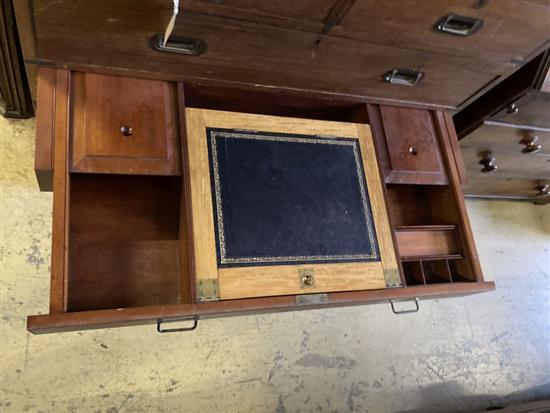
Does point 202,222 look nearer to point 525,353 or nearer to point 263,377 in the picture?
point 263,377

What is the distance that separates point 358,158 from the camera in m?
1.32

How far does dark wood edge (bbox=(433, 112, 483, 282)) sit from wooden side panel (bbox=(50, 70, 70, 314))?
3.59 ft

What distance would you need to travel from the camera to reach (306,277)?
113 cm

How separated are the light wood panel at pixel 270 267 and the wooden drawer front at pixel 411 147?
8cm

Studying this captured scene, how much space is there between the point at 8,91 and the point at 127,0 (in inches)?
29.0

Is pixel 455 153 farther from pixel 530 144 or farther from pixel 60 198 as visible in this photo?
pixel 60 198

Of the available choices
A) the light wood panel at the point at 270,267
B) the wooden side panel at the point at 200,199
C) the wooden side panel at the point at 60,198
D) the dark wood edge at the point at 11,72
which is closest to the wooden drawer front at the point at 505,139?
the light wood panel at the point at 270,267

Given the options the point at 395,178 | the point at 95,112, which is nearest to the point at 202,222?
the point at 95,112

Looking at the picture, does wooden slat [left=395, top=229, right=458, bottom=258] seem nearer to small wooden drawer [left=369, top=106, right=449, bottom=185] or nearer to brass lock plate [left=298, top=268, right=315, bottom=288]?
small wooden drawer [left=369, top=106, right=449, bottom=185]

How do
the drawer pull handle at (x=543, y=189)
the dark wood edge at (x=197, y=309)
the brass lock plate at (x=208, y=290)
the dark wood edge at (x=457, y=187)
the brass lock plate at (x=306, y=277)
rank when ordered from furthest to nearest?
the drawer pull handle at (x=543, y=189)
the dark wood edge at (x=457, y=187)
the brass lock plate at (x=306, y=277)
the brass lock plate at (x=208, y=290)
the dark wood edge at (x=197, y=309)

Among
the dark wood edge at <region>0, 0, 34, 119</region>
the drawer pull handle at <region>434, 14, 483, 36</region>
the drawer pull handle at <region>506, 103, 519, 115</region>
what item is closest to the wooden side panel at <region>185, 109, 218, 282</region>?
the dark wood edge at <region>0, 0, 34, 119</region>

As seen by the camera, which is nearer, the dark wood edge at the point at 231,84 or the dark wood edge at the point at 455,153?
the dark wood edge at the point at 231,84

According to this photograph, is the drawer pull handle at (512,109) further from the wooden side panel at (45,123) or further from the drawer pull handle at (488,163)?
the wooden side panel at (45,123)

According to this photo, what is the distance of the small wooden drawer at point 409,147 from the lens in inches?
53.5
